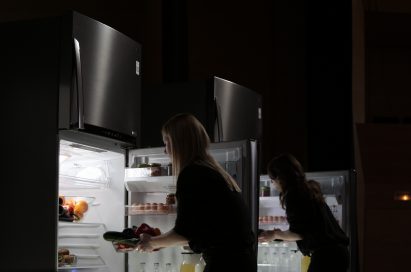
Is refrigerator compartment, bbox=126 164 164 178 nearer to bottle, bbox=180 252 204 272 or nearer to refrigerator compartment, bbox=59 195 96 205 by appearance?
refrigerator compartment, bbox=59 195 96 205

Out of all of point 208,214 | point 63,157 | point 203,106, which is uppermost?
point 203,106

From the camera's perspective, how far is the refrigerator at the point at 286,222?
547cm

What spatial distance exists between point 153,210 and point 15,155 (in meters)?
0.90

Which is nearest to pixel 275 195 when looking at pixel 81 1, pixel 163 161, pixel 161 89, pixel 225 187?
pixel 161 89

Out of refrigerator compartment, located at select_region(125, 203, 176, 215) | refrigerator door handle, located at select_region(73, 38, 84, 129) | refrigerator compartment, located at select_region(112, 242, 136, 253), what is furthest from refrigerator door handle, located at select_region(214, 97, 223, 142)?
refrigerator door handle, located at select_region(73, 38, 84, 129)

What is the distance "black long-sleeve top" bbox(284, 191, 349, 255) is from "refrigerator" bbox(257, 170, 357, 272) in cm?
41

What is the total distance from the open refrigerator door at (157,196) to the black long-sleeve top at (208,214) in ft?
1.90

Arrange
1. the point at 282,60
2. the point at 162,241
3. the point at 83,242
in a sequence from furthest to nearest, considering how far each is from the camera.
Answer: the point at 282,60 → the point at 83,242 → the point at 162,241

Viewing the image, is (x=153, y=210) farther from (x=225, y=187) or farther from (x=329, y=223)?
(x=329, y=223)

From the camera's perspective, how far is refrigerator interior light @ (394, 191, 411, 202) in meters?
1.50

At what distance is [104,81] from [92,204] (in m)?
0.81

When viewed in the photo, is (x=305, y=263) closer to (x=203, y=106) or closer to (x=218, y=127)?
(x=218, y=127)

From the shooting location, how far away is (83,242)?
4.24 metres

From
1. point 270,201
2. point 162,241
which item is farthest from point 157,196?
point 270,201
